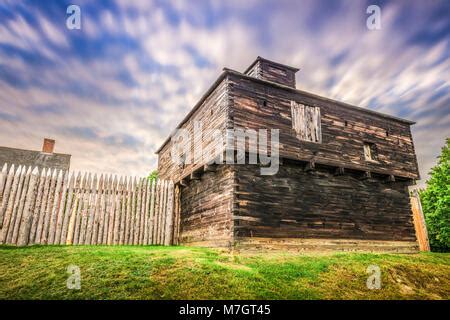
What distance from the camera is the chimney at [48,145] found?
83.4ft

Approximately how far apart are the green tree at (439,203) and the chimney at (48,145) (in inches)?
1220

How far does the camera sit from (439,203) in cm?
1958

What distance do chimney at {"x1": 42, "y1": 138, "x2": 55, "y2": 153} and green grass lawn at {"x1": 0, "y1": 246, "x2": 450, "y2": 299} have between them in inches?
816

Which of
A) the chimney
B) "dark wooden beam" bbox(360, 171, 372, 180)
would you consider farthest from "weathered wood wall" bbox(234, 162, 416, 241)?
the chimney

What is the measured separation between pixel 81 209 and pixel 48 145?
1831cm

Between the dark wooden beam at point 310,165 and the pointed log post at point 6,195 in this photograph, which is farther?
the dark wooden beam at point 310,165

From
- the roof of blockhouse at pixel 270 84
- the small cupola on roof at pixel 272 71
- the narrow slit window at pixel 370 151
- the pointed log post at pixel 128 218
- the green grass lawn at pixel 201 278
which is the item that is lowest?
the green grass lawn at pixel 201 278

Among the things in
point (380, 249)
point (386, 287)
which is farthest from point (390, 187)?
point (386, 287)

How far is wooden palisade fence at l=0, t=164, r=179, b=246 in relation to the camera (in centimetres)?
961

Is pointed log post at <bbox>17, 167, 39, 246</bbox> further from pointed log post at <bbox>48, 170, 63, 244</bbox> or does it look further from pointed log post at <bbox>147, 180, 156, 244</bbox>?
pointed log post at <bbox>147, 180, 156, 244</bbox>

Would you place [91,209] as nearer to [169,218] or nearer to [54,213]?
[54,213]

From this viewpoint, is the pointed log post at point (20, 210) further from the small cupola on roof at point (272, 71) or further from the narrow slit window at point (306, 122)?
the small cupola on roof at point (272, 71)

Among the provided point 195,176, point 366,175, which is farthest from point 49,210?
point 366,175

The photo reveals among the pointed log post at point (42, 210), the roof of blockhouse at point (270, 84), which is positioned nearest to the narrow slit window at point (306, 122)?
the roof of blockhouse at point (270, 84)
